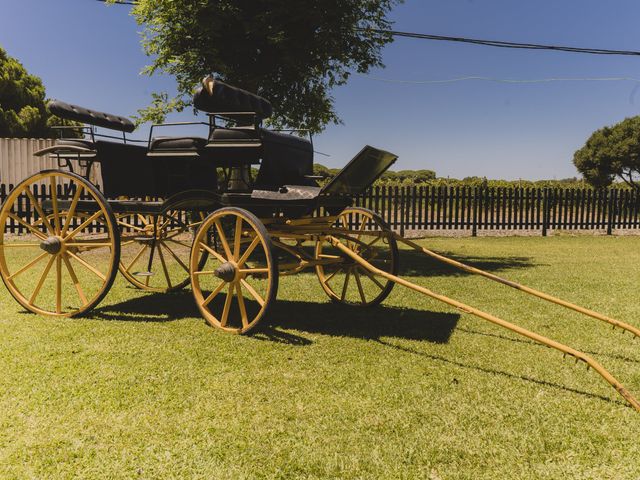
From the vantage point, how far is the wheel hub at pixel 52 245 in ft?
15.3

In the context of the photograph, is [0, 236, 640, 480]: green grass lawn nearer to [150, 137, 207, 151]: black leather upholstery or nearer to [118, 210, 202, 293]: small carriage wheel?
[118, 210, 202, 293]: small carriage wheel

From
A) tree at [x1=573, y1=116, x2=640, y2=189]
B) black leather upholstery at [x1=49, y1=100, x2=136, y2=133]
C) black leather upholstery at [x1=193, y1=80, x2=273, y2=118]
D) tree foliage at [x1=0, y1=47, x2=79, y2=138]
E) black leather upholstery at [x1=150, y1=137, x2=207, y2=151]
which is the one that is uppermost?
tree foliage at [x1=0, y1=47, x2=79, y2=138]

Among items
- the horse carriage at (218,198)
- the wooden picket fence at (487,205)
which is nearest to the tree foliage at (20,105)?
the wooden picket fence at (487,205)

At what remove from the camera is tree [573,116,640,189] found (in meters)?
24.0

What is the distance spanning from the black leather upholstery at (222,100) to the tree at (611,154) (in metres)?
24.9

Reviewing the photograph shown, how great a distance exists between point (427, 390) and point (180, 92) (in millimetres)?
8851

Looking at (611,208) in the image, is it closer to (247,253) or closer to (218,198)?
(218,198)

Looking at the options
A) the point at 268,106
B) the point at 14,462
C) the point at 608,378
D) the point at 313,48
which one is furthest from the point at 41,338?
the point at 313,48

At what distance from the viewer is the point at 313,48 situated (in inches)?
360

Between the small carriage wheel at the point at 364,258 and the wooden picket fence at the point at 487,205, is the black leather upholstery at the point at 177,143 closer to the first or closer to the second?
the small carriage wheel at the point at 364,258

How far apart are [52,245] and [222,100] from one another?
7.02ft

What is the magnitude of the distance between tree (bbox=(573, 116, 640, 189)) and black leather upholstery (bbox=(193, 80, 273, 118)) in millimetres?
24873

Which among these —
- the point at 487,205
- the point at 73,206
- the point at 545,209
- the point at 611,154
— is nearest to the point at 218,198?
the point at 73,206

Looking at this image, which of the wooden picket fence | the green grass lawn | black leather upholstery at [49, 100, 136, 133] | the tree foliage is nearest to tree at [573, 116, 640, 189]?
the wooden picket fence
